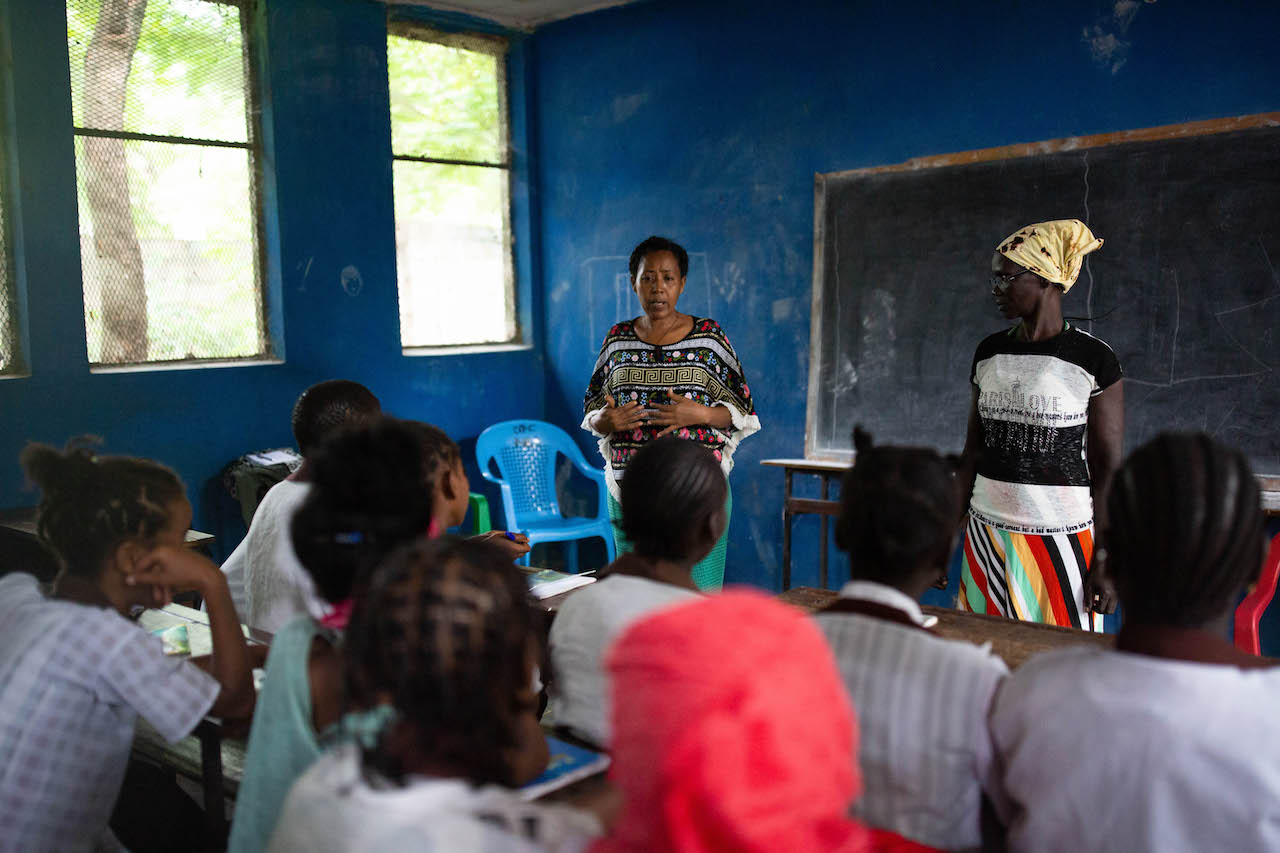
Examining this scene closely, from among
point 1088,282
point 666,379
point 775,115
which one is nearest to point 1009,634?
point 666,379

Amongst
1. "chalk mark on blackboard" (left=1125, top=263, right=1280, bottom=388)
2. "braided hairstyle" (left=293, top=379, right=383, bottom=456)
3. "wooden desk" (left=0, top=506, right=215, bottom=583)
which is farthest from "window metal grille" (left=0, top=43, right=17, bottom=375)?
"chalk mark on blackboard" (left=1125, top=263, right=1280, bottom=388)

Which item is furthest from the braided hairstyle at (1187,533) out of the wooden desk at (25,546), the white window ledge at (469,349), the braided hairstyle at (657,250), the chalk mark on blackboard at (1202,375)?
the white window ledge at (469,349)

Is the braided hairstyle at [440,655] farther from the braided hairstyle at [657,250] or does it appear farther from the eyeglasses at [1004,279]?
the braided hairstyle at [657,250]

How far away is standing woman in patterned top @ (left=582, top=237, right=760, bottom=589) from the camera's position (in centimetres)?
315

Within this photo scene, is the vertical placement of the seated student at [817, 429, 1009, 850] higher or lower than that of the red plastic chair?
higher

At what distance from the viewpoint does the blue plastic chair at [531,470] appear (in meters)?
4.71

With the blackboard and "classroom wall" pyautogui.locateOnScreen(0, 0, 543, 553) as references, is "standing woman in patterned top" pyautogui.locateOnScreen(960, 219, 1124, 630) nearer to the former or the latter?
the blackboard

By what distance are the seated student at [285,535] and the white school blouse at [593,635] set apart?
26.6 inches

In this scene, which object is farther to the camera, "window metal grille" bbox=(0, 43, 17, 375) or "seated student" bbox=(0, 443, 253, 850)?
"window metal grille" bbox=(0, 43, 17, 375)

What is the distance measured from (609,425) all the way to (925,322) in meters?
1.45

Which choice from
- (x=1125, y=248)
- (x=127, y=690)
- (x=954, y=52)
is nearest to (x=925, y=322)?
(x=1125, y=248)

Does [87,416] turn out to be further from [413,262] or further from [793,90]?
[793,90]

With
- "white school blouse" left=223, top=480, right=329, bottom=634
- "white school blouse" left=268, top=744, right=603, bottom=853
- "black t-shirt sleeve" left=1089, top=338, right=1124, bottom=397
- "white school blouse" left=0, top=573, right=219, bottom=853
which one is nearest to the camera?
"white school blouse" left=268, top=744, right=603, bottom=853

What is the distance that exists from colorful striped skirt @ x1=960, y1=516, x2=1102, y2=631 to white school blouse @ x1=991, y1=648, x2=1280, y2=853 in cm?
143
